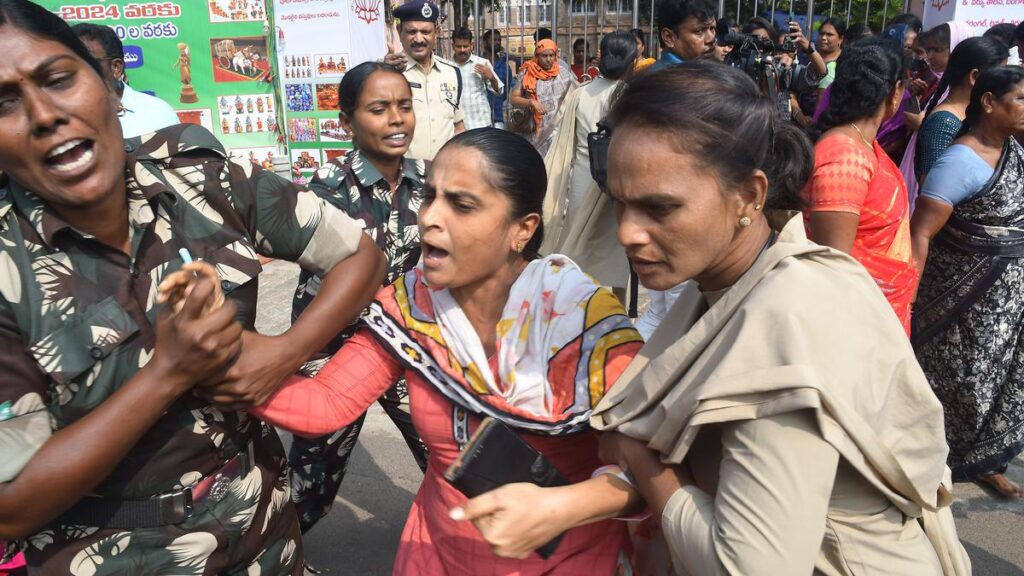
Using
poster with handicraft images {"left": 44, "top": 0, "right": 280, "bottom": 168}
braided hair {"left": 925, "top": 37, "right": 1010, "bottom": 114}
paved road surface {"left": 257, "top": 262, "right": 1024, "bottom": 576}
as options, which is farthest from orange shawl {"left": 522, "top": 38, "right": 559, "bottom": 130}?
paved road surface {"left": 257, "top": 262, "right": 1024, "bottom": 576}

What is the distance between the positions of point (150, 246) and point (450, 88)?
12.9 feet

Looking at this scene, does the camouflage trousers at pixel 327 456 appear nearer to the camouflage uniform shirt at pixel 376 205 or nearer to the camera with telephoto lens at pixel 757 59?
the camouflage uniform shirt at pixel 376 205

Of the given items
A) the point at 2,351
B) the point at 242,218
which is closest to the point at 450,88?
the point at 242,218

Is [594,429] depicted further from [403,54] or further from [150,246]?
[403,54]

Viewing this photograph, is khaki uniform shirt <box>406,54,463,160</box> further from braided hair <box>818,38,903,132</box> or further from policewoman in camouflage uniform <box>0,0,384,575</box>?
policewoman in camouflage uniform <box>0,0,384,575</box>

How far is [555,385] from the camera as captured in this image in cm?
156

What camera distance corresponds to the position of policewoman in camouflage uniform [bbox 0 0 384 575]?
3.96 feet

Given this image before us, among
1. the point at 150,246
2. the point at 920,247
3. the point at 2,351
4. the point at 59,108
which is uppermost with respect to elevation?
the point at 59,108

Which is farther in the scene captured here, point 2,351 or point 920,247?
point 920,247

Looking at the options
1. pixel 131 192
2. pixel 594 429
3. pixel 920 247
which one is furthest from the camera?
pixel 920 247

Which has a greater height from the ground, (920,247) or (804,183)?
(804,183)

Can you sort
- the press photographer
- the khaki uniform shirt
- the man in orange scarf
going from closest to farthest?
the press photographer < the khaki uniform shirt < the man in orange scarf

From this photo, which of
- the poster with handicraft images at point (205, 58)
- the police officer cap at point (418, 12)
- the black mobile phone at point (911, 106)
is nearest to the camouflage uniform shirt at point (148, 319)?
the police officer cap at point (418, 12)

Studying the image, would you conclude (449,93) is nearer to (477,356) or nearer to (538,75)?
(538,75)
